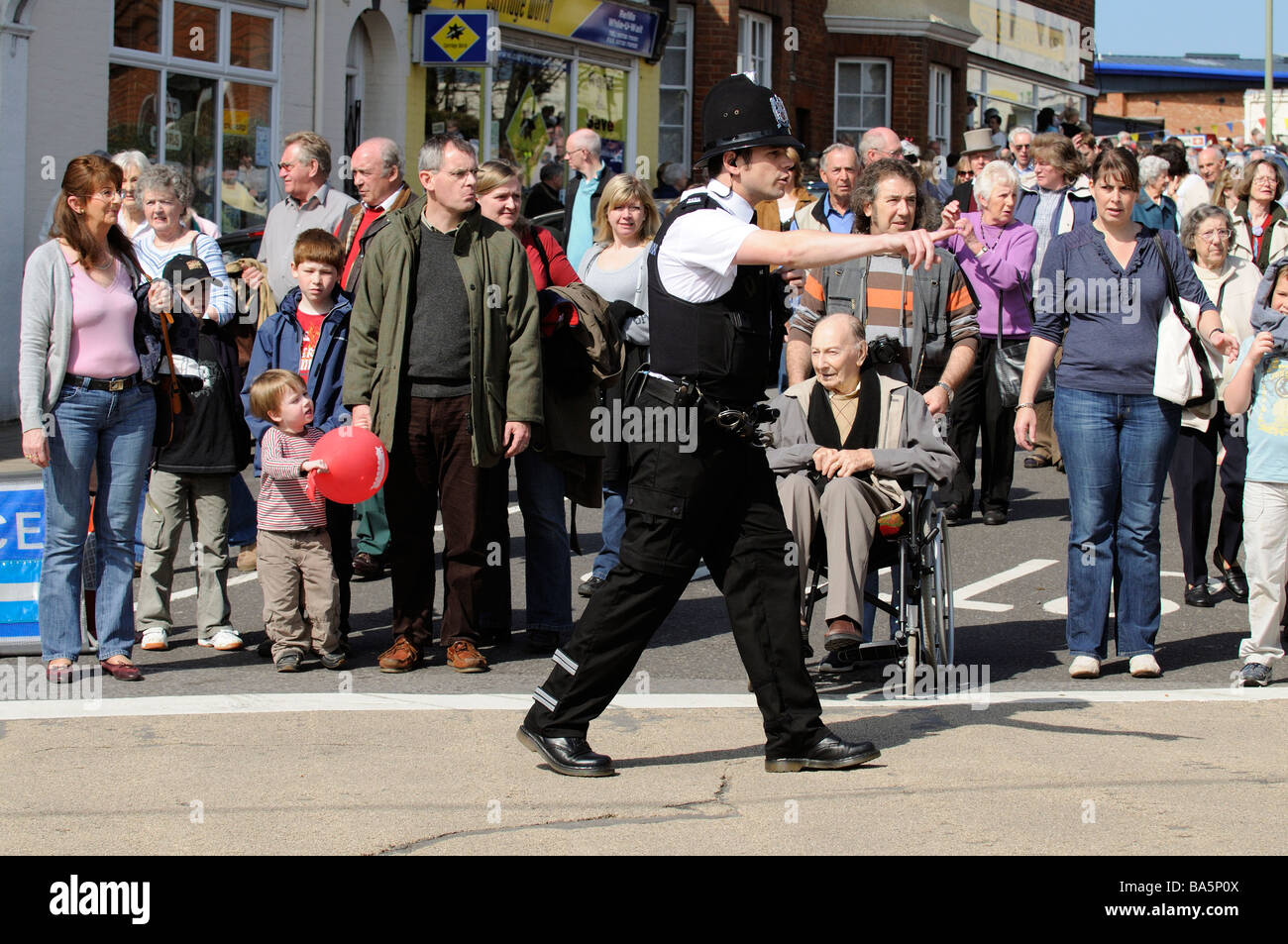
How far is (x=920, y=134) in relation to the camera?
31.5m

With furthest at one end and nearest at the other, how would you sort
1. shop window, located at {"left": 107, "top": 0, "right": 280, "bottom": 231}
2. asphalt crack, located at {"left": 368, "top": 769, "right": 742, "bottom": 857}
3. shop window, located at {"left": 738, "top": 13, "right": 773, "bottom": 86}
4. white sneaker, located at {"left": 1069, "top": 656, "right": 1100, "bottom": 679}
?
shop window, located at {"left": 738, "top": 13, "right": 773, "bottom": 86} < shop window, located at {"left": 107, "top": 0, "right": 280, "bottom": 231} < white sneaker, located at {"left": 1069, "top": 656, "right": 1100, "bottom": 679} < asphalt crack, located at {"left": 368, "top": 769, "right": 742, "bottom": 857}

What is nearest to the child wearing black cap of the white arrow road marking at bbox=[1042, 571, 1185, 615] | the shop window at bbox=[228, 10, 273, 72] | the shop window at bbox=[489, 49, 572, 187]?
the white arrow road marking at bbox=[1042, 571, 1185, 615]

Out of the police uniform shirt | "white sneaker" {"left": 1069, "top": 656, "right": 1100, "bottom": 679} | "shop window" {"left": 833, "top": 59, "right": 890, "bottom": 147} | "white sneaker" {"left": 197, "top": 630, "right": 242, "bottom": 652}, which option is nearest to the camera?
the police uniform shirt

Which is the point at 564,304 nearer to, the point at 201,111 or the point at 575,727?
the point at 575,727

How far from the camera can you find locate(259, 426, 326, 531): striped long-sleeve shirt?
292 inches

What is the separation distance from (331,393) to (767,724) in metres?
3.04

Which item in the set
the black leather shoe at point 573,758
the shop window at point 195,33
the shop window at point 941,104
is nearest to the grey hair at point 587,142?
the shop window at point 195,33

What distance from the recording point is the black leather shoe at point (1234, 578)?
9.25m

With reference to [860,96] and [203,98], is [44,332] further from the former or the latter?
[860,96]

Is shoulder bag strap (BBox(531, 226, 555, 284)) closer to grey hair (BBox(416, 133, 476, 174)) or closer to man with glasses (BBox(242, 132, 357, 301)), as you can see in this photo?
grey hair (BBox(416, 133, 476, 174))

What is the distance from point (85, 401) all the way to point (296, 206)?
3.18 metres

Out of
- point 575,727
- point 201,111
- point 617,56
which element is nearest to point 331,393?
point 575,727

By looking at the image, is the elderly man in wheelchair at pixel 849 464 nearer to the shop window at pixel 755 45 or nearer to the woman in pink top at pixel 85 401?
the woman in pink top at pixel 85 401

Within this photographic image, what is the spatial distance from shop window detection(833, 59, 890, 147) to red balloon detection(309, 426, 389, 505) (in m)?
25.3
